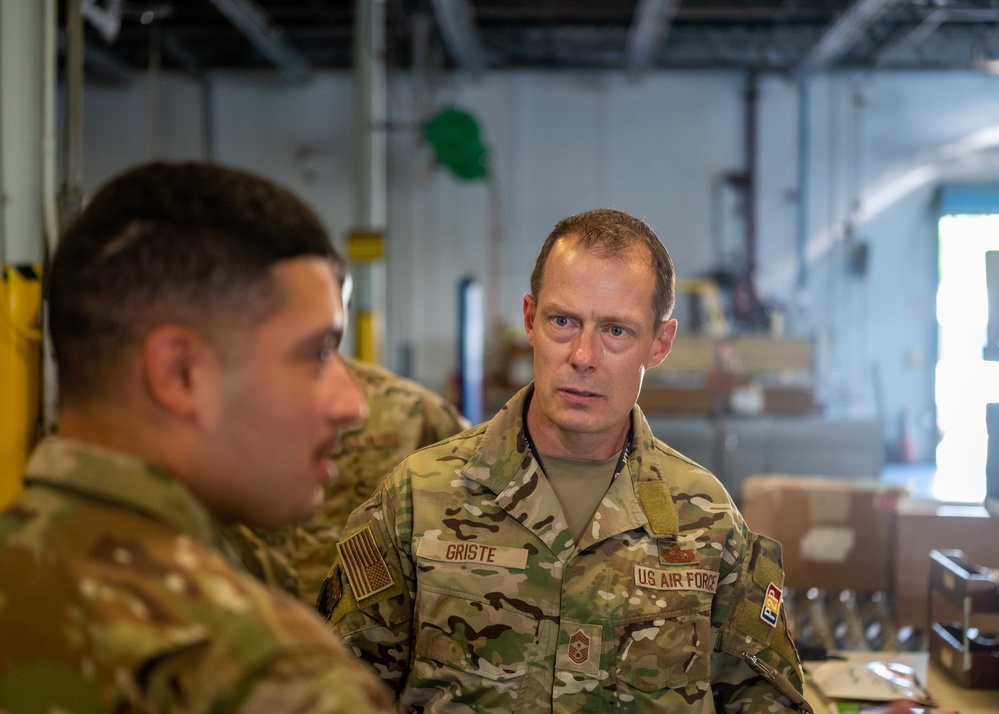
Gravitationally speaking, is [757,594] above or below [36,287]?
below

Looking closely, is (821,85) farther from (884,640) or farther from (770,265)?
(884,640)

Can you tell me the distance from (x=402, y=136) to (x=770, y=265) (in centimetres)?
397

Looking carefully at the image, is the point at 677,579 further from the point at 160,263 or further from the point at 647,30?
the point at 647,30

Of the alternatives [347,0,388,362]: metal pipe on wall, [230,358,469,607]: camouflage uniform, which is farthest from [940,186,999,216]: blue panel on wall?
[230,358,469,607]: camouflage uniform

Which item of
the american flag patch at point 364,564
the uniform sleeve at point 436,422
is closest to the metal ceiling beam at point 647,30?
the uniform sleeve at point 436,422

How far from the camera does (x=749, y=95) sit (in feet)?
31.7

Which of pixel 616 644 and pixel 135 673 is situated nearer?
pixel 135 673

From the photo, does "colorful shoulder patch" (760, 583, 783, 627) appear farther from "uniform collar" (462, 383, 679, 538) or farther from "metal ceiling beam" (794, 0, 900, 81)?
"metal ceiling beam" (794, 0, 900, 81)

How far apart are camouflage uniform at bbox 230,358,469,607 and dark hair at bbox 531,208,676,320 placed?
840 millimetres

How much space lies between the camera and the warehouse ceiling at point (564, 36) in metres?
8.09

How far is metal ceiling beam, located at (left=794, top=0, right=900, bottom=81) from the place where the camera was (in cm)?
745

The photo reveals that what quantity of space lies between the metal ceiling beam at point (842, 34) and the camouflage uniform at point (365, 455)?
6.07 m

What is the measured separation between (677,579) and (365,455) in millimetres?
1151

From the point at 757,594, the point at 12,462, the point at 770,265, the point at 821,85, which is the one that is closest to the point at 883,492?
the point at 757,594
